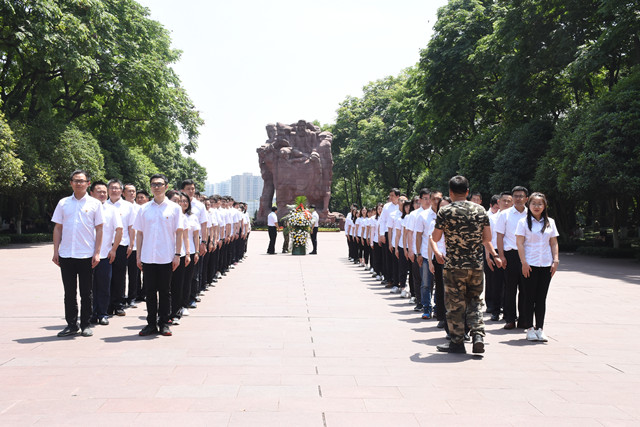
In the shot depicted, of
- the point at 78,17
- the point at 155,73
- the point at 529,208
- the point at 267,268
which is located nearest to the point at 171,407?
the point at 529,208

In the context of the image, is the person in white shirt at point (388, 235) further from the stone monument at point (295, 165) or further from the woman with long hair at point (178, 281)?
the stone monument at point (295, 165)

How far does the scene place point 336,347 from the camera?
20.5 ft

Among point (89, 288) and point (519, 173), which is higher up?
point (519, 173)

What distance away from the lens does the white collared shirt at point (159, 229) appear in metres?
6.96

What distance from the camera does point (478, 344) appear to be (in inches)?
233

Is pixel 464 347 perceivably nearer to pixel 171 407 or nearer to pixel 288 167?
pixel 171 407

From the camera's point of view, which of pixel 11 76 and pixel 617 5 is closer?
pixel 617 5

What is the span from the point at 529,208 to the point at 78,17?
21131mm

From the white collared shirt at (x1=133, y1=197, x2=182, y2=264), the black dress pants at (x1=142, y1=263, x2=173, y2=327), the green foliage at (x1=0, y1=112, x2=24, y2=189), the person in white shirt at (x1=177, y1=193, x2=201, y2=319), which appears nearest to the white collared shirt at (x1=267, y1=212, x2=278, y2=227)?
the green foliage at (x1=0, y1=112, x2=24, y2=189)

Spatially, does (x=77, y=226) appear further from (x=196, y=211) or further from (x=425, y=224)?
(x=425, y=224)

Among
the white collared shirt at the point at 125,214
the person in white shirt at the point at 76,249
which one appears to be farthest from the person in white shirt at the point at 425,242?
the white collared shirt at the point at 125,214

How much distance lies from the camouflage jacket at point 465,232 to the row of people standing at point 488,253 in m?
0.01

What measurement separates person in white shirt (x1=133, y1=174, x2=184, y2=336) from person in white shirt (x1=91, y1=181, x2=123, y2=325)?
84cm

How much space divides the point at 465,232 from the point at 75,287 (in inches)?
183
